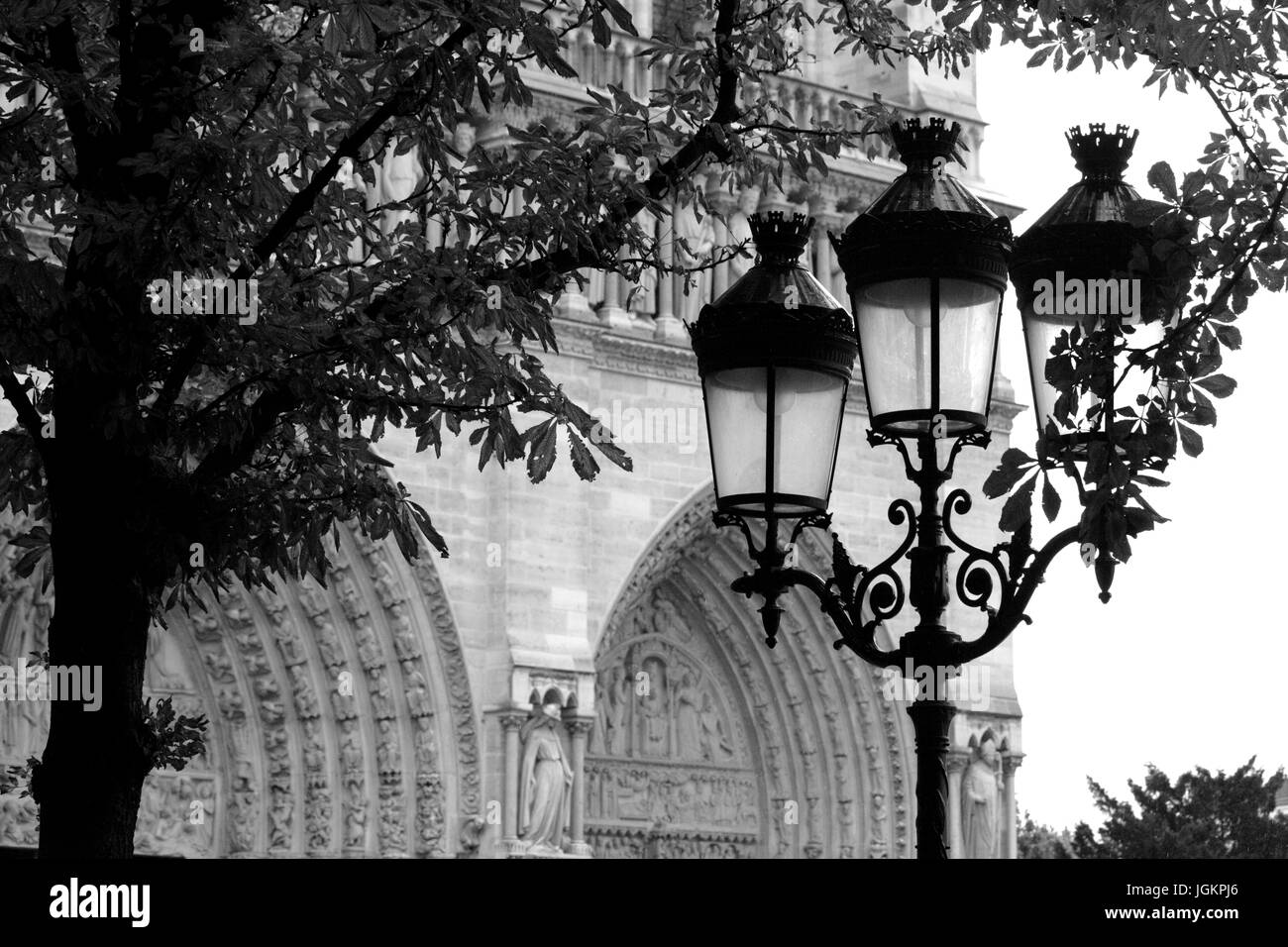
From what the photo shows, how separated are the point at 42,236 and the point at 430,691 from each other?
465 centimetres

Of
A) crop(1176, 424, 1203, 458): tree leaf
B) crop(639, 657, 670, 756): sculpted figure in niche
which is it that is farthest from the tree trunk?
crop(639, 657, 670, 756): sculpted figure in niche

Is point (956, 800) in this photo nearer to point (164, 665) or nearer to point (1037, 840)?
point (164, 665)

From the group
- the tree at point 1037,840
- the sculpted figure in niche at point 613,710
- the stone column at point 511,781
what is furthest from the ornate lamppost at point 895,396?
the tree at point 1037,840

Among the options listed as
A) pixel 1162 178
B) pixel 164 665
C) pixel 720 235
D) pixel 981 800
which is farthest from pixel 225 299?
pixel 981 800

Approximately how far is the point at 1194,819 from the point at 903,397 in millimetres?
32026

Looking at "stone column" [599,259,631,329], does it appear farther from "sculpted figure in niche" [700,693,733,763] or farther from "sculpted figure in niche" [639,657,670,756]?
"sculpted figure in niche" [700,693,733,763]

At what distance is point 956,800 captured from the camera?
21.5 meters

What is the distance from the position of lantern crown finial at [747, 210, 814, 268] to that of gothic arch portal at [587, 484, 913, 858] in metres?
12.8

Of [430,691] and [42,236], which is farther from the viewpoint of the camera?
[430,691]

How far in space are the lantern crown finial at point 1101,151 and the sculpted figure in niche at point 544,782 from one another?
11866 mm

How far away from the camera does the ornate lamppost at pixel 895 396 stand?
658cm
